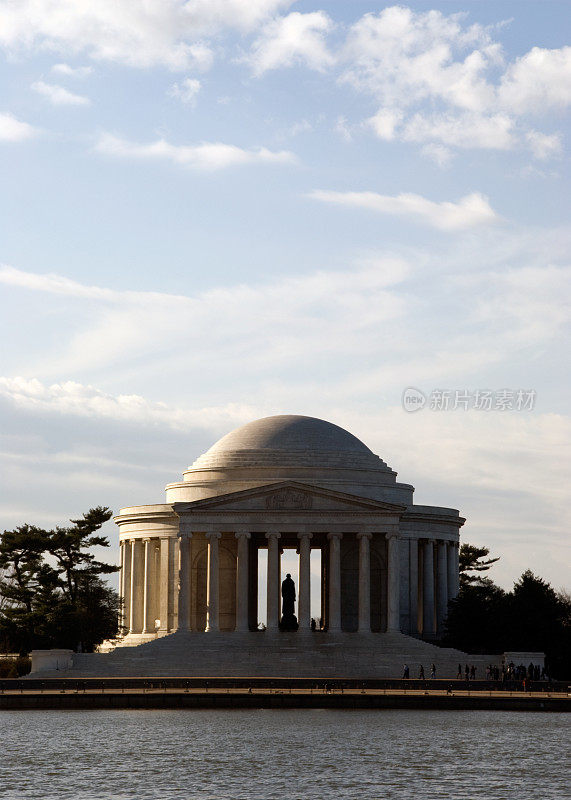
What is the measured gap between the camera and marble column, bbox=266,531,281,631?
133 m

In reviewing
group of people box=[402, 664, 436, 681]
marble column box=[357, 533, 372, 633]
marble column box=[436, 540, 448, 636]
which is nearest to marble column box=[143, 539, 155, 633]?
marble column box=[357, 533, 372, 633]

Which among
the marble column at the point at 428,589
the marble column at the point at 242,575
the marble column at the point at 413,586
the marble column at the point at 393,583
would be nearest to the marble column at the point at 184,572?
the marble column at the point at 242,575

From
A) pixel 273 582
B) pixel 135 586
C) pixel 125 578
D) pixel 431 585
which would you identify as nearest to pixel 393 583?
pixel 273 582

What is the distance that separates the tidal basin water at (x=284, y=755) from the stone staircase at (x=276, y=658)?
27.0m

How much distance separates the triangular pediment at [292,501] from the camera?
133125 millimetres

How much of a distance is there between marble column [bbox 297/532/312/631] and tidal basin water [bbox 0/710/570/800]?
3938cm

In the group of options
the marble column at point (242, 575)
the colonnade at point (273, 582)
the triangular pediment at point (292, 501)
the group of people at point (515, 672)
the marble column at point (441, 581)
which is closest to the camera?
the group of people at point (515, 672)

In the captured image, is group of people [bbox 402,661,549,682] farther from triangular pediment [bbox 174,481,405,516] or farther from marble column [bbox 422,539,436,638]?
marble column [bbox 422,539,436,638]

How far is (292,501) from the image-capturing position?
134m

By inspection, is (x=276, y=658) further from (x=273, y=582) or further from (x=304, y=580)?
(x=304, y=580)

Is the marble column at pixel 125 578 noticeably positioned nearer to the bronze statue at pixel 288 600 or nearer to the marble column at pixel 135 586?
the marble column at pixel 135 586

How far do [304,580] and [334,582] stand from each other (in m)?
2.36

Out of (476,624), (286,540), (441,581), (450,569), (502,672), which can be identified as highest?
(286,540)

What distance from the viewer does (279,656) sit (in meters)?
124
